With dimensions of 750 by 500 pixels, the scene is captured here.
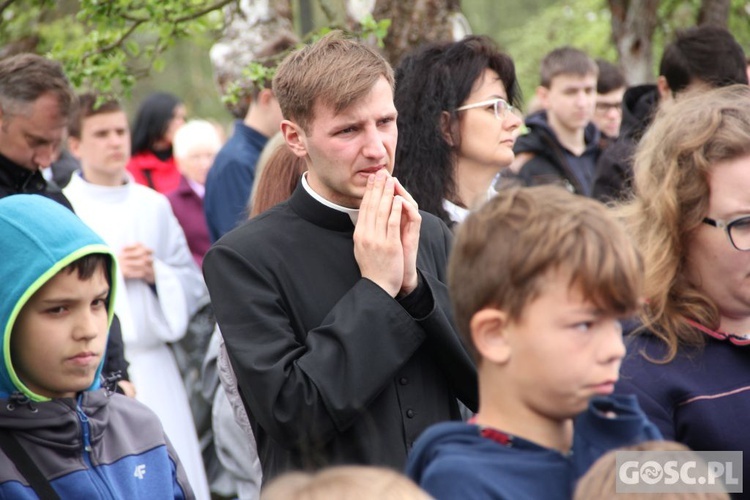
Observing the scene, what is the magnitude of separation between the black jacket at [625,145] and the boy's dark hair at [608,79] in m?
2.43

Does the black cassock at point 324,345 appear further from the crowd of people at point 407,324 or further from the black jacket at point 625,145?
the black jacket at point 625,145

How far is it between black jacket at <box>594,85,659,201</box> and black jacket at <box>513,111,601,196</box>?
840 millimetres

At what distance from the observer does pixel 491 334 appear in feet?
7.76

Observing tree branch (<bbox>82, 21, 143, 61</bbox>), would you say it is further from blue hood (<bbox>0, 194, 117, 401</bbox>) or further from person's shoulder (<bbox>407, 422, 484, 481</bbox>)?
person's shoulder (<bbox>407, 422, 484, 481</bbox>)

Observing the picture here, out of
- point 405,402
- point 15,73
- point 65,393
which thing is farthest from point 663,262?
point 15,73

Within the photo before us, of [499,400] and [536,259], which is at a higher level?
[536,259]

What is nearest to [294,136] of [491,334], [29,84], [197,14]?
[491,334]

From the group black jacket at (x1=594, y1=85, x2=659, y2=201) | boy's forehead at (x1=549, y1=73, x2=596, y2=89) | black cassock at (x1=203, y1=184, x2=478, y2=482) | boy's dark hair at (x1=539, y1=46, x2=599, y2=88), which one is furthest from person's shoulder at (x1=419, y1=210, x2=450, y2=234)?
boy's dark hair at (x1=539, y1=46, x2=599, y2=88)

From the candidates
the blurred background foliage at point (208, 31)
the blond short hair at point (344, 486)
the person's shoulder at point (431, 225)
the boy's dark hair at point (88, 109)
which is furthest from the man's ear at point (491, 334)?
the boy's dark hair at point (88, 109)

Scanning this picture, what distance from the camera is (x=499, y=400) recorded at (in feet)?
7.80

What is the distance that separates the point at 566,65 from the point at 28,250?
18.7 ft

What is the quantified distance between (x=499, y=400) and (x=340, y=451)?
3.31 ft

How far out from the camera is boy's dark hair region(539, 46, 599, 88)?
8.12 metres

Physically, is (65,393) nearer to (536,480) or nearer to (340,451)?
(340,451)
